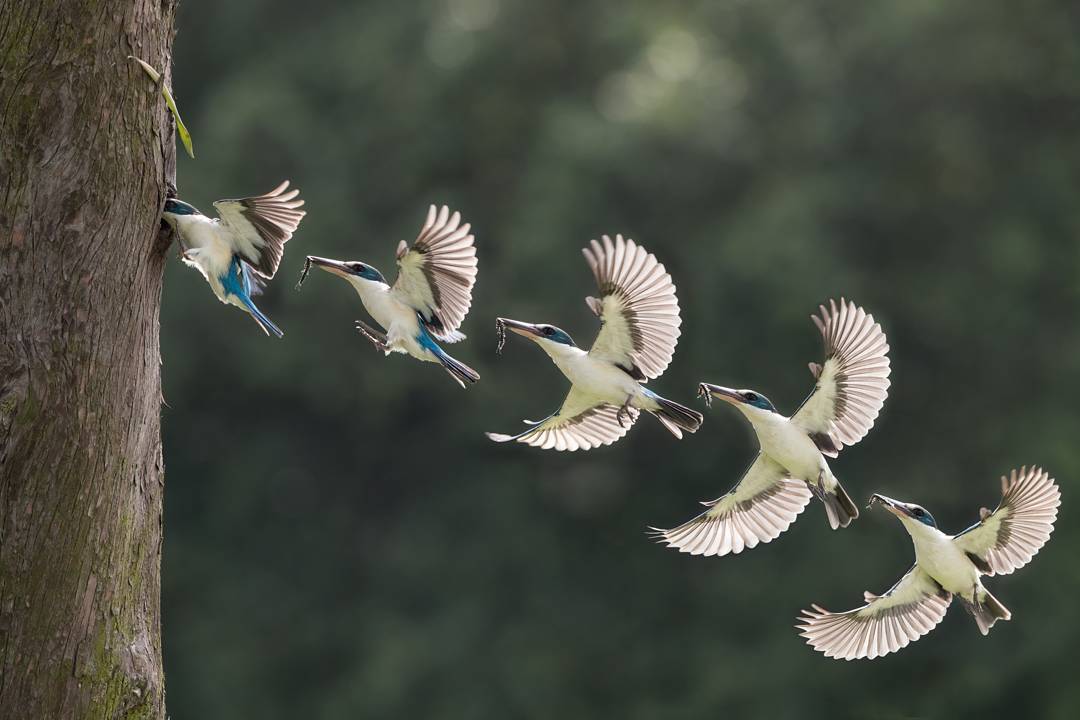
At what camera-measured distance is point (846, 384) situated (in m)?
4.16

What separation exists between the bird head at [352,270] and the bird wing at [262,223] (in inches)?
4.2

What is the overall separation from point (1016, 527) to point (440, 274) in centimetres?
169

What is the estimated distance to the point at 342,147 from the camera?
48.2 feet

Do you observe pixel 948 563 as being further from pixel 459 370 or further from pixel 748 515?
pixel 459 370

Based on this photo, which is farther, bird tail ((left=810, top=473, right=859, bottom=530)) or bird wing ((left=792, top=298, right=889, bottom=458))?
bird wing ((left=792, top=298, right=889, bottom=458))

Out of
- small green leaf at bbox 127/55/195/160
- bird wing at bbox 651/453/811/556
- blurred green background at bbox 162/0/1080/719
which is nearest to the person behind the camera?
small green leaf at bbox 127/55/195/160

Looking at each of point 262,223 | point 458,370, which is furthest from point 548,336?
point 262,223

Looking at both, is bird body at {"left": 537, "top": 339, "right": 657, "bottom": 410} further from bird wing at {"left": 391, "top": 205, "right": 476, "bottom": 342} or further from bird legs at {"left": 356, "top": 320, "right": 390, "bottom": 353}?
bird legs at {"left": 356, "top": 320, "right": 390, "bottom": 353}

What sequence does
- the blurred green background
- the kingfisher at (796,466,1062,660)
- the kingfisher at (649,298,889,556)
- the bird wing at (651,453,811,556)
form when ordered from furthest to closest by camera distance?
the blurred green background < the bird wing at (651,453,811,556) < the kingfisher at (649,298,889,556) < the kingfisher at (796,466,1062,660)

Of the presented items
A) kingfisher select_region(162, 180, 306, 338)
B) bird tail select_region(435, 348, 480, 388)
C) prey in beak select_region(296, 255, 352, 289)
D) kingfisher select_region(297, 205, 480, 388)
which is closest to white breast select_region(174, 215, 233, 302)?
kingfisher select_region(162, 180, 306, 338)

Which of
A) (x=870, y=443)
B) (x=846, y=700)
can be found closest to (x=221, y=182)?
(x=870, y=443)

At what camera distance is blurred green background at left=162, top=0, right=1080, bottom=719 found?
13172 mm

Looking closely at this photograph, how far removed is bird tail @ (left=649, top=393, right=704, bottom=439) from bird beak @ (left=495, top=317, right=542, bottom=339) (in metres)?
0.35

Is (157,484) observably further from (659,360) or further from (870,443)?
(870,443)
